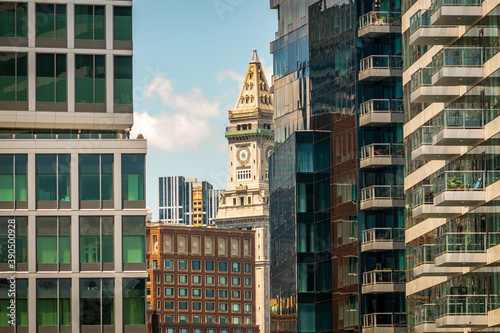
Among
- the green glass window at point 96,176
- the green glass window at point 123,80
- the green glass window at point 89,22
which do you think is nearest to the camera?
the green glass window at point 96,176

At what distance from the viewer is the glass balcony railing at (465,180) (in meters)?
72.4

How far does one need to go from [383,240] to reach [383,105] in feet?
33.9

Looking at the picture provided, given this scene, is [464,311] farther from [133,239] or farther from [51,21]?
[51,21]

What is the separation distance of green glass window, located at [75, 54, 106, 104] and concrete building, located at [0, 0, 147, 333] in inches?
2.4

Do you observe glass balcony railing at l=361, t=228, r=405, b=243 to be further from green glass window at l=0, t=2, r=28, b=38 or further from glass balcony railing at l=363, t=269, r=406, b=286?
green glass window at l=0, t=2, r=28, b=38

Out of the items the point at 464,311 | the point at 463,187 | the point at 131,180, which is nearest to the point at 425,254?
the point at 463,187

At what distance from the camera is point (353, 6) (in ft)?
351

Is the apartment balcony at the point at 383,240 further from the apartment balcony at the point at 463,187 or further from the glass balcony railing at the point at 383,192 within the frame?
the apartment balcony at the point at 463,187

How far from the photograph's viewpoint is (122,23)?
86.1 meters

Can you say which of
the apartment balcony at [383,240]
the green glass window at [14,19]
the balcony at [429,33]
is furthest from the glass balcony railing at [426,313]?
the green glass window at [14,19]

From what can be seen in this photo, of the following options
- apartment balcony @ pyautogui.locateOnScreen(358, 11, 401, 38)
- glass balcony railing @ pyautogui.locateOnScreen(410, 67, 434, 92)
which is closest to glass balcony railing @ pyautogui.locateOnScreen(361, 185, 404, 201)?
apartment balcony @ pyautogui.locateOnScreen(358, 11, 401, 38)

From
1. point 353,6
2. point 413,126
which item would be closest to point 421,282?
point 413,126

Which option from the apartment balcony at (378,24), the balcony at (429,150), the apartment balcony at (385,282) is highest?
the apartment balcony at (378,24)

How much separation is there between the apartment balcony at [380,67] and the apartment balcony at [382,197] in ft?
27.5
